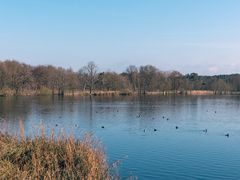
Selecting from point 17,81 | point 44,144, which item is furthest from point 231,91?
point 44,144

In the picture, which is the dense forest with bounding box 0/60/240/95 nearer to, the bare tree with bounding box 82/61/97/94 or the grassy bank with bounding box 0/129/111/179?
the bare tree with bounding box 82/61/97/94

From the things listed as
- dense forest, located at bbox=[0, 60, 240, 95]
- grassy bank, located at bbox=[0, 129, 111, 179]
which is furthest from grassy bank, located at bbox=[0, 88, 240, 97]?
grassy bank, located at bbox=[0, 129, 111, 179]

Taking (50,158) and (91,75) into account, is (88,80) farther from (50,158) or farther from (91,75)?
(50,158)

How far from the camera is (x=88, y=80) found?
397 ft

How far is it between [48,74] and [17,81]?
12.3 metres

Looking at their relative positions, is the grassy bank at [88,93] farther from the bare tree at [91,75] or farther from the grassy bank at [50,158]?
the grassy bank at [50,158]

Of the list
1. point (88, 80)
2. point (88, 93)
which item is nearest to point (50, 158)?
point (88, 93)

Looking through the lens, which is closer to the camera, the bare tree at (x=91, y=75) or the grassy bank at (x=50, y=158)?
the grassy bank at (x=50, y=158)

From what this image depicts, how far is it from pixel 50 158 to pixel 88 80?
10884 centimetres

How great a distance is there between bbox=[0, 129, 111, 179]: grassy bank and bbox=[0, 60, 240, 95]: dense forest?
86.1m

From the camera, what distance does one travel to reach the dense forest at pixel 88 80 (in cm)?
10094

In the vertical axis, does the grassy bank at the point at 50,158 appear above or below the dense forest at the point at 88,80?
below

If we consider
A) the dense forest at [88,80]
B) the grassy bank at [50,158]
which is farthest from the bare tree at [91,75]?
the grassy bank at [50,158]

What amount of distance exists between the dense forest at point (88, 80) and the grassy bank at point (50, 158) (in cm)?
8612
